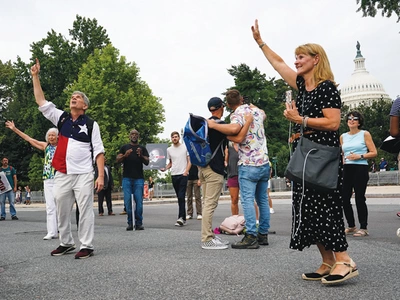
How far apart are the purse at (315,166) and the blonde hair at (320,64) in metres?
0.55

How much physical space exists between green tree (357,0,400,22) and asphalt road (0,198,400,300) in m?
15.2

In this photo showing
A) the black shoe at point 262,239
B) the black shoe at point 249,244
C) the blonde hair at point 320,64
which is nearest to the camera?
the blonde hair at point 320,64

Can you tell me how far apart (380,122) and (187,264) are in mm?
69299

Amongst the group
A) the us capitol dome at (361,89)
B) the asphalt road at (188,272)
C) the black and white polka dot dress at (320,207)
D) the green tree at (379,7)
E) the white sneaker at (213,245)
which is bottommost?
the asphalt road at (188,272)

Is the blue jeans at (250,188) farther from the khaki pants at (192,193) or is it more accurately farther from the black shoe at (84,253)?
the khaki pants at (192,193)

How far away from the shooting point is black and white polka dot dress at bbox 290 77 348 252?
3.97 meters

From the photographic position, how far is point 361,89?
479 ft

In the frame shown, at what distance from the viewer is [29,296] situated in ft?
12.6

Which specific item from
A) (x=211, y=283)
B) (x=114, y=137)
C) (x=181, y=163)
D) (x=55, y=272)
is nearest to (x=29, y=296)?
(x=55, y=272)

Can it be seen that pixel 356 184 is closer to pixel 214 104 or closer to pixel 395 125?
pixel 214 104

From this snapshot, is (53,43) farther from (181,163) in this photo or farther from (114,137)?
(181,163)

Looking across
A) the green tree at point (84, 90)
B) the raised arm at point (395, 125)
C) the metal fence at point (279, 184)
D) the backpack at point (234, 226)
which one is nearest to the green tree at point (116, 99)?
the green tree at point (84, 90)

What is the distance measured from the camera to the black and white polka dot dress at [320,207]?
3.97 meters

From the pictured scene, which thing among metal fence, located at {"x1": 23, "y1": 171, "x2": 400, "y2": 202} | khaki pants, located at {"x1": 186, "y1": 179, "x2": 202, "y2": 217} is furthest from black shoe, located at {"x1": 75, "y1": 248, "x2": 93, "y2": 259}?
metal fence, located at {"x1": 23, "y1": 171, "x2": 400, "y2": 202}
